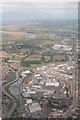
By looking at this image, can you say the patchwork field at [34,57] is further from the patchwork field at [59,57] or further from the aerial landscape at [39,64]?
the patchwork field at [59,57]

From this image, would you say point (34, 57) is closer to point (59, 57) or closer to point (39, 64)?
point (39, 64)

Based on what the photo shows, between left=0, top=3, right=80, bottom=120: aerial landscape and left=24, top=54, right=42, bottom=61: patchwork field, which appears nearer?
left=0, top=3, right=80, bottom=120: aerial landscape

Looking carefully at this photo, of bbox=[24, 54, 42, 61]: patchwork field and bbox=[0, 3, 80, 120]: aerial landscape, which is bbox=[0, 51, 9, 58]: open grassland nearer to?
bbox=[0, 3, 80, 120]: aerial landscape

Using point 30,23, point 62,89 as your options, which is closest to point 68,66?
point 62,89

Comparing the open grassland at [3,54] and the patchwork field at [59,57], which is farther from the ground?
the open grassland at [3,54]

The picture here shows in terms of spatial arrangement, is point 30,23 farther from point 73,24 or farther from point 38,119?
point 38,119

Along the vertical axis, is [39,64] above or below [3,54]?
below

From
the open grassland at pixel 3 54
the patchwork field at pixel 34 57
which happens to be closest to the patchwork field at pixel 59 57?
the patchwork field at pixel 34 57

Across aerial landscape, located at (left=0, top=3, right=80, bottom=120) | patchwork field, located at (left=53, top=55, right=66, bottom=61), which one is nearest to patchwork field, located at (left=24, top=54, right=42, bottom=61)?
aerial landscape, located at (left=0, top=3, right=80, bottom=120)

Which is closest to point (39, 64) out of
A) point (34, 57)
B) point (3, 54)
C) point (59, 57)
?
point (34, 57)
